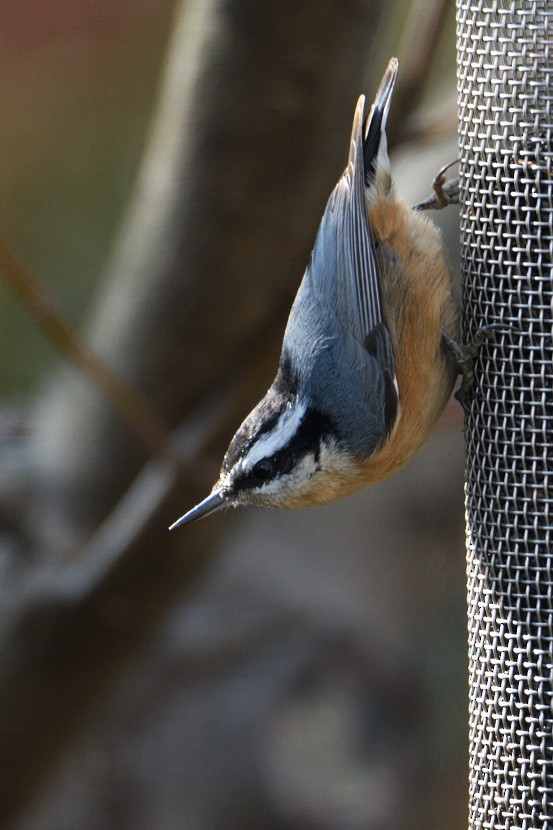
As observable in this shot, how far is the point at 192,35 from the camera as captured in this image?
13.7 ft

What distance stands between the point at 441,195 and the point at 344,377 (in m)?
0.69

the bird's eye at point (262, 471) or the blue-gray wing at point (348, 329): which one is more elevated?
the blue-gray wing at point (348, 329)

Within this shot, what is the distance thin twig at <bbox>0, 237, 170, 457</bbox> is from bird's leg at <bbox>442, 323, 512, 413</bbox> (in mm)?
1131

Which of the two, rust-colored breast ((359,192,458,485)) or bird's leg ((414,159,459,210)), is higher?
bird's leg ((414,159,459,210))

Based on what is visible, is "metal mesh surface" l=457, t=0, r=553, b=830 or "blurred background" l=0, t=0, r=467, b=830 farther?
"blurred background" l=0, t=0, r=467, b=830

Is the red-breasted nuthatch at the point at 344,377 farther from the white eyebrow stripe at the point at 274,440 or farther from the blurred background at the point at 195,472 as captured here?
the blurred background at the point at 195,472

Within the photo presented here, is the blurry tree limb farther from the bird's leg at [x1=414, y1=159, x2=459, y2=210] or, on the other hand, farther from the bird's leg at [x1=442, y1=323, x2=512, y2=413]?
the bird's leg at [x1=442, y1=323, x2=512, y2=413]

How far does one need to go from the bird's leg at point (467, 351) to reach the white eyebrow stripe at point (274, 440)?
414 mm

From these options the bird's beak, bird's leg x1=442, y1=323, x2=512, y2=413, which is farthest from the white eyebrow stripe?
bird's leg x1=442, y1=323, x2=512, y2=413

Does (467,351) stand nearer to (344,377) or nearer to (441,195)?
(344,377)

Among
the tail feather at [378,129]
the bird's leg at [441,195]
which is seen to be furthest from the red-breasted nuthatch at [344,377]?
the bird's leg at [441,195]

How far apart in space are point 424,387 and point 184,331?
1.22 m

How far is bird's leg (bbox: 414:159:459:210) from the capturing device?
12.1ft

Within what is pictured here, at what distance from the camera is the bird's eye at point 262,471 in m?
3.28
